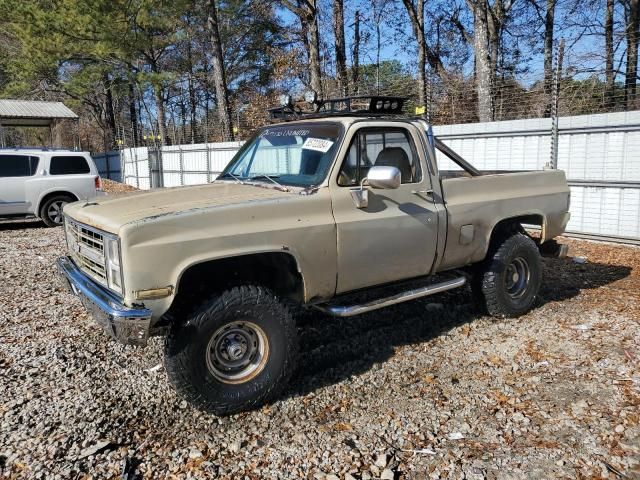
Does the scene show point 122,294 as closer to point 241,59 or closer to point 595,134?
point 595,134

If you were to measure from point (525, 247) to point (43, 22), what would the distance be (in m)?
22.6

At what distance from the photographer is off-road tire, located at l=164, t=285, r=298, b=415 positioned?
3.32 metres

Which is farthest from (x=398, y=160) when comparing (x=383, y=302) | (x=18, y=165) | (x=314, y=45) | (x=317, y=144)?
(x=314, y=45)

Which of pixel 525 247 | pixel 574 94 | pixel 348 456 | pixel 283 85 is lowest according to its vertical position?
pixel 348 456

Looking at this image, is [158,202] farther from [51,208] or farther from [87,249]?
[51,208]

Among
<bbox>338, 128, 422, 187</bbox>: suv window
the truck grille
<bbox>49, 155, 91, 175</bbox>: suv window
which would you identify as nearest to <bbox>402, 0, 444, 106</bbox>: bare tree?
<bbox>49, 155, 91, 175</bbox>: suv window

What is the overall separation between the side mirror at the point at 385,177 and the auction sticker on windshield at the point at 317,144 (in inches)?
18.9

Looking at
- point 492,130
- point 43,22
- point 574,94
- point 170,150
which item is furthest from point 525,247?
point 43,22

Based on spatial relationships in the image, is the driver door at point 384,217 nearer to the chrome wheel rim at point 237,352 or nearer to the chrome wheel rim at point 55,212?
the chrome wheel rim at point 237,352

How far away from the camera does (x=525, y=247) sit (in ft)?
17.3

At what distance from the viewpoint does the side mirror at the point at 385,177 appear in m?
3.75

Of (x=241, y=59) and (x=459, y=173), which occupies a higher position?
(x=241, y=59)

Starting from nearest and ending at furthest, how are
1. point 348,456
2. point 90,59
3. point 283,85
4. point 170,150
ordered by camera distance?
point 348,456, point 170,150, point 90,59, point 283,85

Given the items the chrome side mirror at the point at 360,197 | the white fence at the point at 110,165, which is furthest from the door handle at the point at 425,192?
the white fence at the point at 110,165
